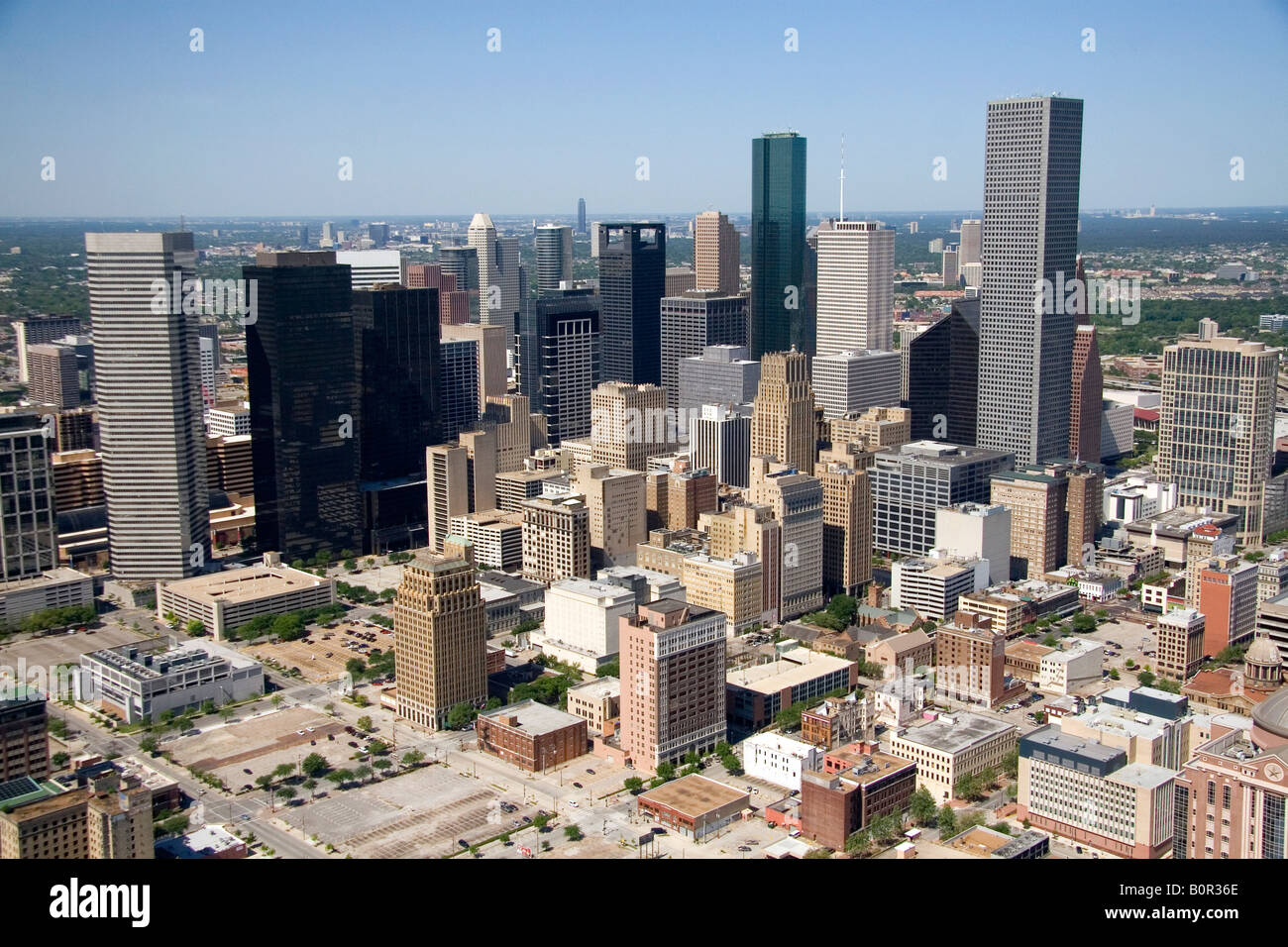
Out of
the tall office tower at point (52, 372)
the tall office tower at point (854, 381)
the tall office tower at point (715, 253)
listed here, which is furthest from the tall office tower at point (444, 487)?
the tall office tower at point (715, 253)

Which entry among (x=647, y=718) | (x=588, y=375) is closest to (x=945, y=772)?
(x=647, y=718)

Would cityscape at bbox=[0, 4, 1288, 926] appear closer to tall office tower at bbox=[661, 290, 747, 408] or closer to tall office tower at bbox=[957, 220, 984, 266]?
tall office tower at bbox=[661, 290, 747, 408]

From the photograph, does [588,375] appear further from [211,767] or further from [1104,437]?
[211,767]

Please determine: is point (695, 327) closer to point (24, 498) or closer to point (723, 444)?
point (723, 444)

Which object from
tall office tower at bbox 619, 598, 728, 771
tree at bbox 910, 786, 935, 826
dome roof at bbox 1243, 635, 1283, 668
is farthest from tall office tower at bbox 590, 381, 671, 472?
tree at bbox 910, 786, 935, 826

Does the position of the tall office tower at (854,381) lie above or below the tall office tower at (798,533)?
above

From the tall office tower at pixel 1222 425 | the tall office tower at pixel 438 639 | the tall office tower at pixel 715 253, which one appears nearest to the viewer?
the tall office tower at pixel 438 639

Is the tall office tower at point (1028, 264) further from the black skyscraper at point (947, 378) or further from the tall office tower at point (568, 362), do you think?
the tall office tower at point (568, 362)

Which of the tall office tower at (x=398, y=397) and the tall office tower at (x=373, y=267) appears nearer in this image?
the tall office tower at (x=398, y=397)
